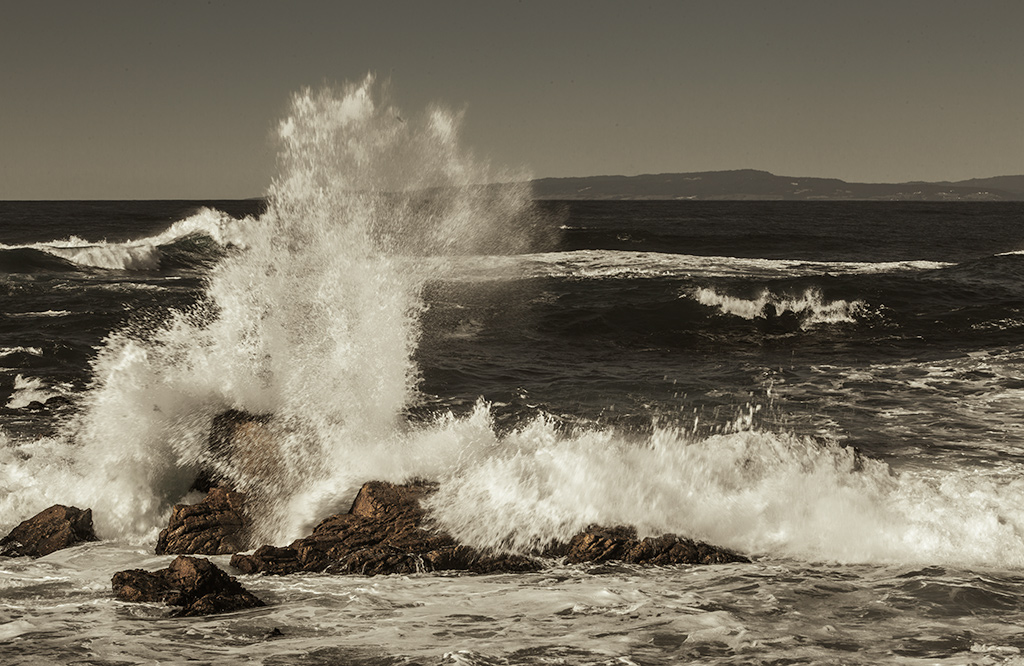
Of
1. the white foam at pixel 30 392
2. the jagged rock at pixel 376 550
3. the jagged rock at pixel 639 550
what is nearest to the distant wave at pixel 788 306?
the jagged rock at pixel 639 550

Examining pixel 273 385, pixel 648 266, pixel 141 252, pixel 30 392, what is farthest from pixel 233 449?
pixel 141 252

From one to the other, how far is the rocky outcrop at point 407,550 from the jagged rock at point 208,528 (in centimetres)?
57

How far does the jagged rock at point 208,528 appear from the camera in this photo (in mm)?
6660

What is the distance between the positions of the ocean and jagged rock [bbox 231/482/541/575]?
0.16 meters

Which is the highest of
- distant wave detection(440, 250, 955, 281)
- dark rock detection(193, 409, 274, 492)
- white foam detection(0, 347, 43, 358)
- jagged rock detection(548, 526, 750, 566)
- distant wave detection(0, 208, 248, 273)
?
distant wave detection(0, 208, 248, 273)

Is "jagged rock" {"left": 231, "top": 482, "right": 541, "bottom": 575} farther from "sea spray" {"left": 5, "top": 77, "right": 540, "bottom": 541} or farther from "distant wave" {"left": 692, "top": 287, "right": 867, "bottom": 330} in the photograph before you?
"distant wave" {"left": 692, "top": 287, "right": 867, "bottom": 330}

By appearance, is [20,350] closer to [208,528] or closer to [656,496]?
[208,528]

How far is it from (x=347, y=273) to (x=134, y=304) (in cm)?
1169

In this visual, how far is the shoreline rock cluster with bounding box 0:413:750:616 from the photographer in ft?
20.3

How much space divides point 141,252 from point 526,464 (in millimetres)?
28454

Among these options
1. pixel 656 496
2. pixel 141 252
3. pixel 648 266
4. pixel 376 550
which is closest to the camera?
pixel 376 550

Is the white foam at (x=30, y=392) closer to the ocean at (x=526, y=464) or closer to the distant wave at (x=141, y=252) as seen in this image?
the ocean at (x=526, y=464)

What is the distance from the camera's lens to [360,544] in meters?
6.43

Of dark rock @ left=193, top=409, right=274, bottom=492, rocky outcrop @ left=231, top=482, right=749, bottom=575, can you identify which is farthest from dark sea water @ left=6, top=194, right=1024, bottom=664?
dark rock @ left=193, top=409, right=274, bottom=492
